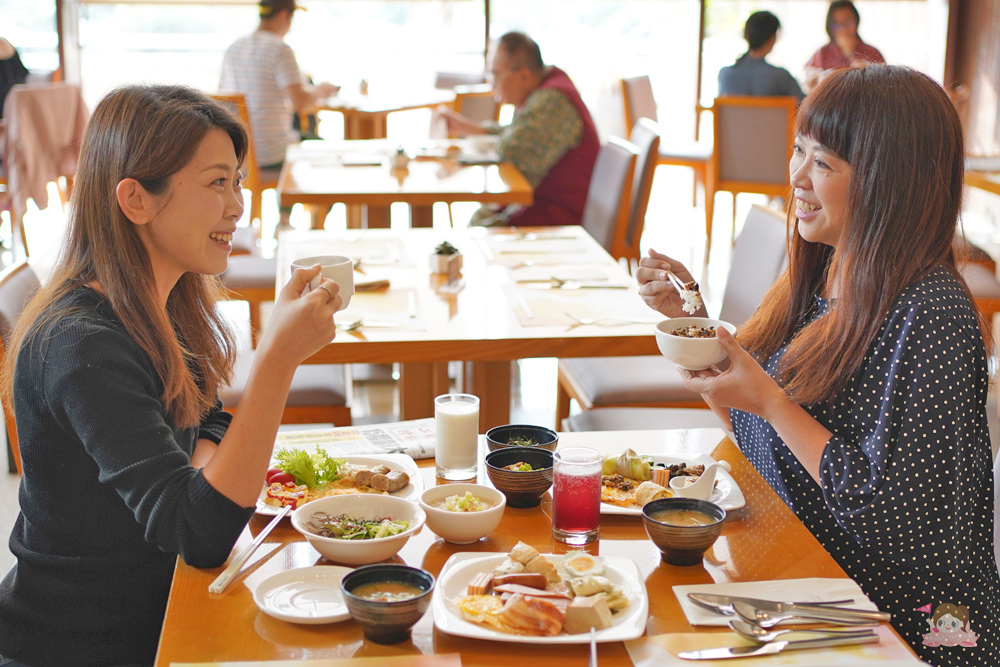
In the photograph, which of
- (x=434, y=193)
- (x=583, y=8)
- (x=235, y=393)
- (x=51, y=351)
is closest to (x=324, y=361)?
(x=235, y=393)

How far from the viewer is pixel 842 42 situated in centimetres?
684

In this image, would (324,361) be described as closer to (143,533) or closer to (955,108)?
(143,533)

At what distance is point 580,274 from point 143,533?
1565 millimetres

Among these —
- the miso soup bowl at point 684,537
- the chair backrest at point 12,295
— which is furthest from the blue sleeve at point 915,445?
the chair backrest at point 12,295

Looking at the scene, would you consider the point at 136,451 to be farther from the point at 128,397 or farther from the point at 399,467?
the point at 399,467

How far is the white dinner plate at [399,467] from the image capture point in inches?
56.1

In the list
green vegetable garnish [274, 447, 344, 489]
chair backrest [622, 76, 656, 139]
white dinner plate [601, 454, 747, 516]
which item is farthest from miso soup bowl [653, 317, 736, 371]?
chair backrest [622, 76, 656, 139]

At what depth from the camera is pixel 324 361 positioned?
2.13 metres

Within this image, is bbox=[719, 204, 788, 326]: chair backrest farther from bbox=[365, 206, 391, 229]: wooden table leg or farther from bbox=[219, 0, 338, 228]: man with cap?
bbox=[219, 0, 338, 228]: man with cap

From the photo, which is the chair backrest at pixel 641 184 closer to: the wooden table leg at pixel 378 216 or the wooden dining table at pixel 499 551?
the wooden table leg at pixel 378 216

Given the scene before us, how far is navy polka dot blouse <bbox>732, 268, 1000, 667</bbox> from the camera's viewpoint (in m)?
1.33

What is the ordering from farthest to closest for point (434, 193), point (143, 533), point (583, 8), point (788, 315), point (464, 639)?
point (583, 8), point (434, 193), point (788, 315), point (143, 533), point (464, 639)

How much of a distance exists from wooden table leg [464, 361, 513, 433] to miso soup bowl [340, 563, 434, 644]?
1.41 m

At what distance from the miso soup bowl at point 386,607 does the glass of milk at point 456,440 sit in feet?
1.26
